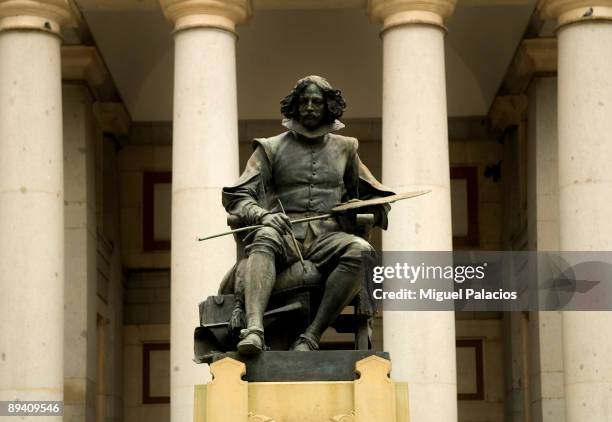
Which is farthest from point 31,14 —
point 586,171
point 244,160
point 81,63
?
point 244,160

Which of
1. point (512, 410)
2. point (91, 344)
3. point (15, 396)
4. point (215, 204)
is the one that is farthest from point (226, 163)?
point (512, 410)

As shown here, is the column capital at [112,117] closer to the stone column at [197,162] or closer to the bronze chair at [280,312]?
the stone column at [197,162]

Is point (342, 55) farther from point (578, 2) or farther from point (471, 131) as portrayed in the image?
point (578, 2)

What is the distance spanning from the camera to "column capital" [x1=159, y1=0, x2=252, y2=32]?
35031 millimetres

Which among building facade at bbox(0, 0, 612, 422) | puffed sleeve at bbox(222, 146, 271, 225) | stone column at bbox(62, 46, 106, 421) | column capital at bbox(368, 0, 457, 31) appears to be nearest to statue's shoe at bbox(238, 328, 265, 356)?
puffed sleeve at bbox(222, 146, 271, 225)

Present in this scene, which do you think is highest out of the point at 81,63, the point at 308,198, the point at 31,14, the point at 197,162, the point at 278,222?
the point at 81,63

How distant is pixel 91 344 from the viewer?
1645 inches

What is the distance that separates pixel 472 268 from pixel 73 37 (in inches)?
412

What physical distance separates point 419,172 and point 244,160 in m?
12.8

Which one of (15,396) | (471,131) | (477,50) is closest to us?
(15,396)

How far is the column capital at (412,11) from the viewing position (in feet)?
115

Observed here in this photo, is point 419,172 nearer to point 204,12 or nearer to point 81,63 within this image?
point 204,12

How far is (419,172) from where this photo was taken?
34.3 meters

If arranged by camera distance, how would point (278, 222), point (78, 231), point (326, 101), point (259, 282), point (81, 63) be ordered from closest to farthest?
point (259, 282) → point (278, 222) → point (326, 101) → point (81, 63) → point (78, 231)
